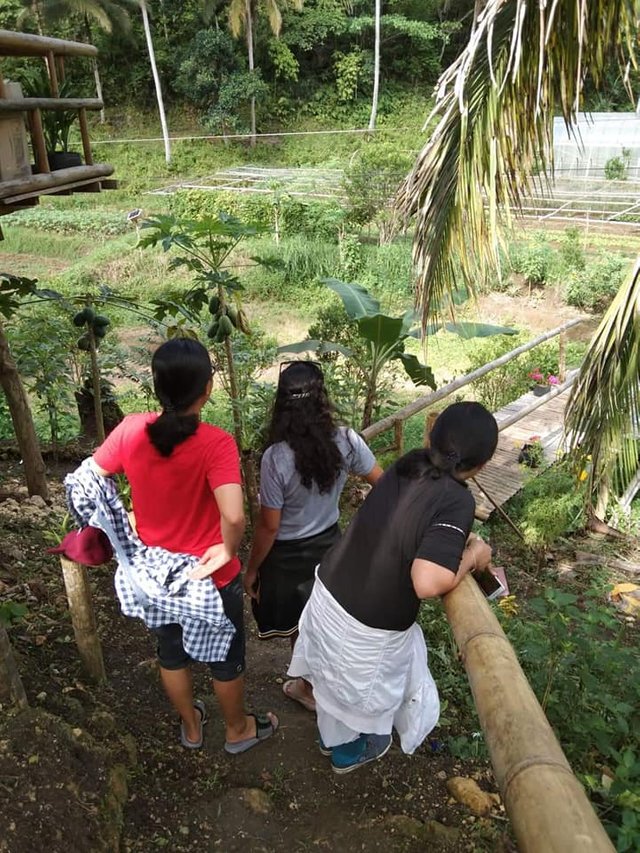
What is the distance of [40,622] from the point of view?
2.66 m

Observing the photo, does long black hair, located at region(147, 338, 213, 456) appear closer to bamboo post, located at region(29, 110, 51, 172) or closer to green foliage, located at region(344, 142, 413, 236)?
bamboo post, located at region(29, 110, 51, 172)

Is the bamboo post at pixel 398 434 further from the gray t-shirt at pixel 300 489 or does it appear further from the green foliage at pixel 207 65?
the green foliage at pixel 207 65

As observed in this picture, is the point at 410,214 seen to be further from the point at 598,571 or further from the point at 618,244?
the point at 618,244

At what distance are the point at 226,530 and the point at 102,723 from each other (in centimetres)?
84

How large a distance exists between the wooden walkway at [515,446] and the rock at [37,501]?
3.51m

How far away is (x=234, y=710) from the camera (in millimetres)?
2170

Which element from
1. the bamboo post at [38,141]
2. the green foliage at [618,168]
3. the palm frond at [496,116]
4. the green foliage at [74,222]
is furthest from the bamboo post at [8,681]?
the green foliage at [74,222]

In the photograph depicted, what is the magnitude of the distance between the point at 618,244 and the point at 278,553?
15.2 meters

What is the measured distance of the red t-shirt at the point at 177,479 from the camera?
180 cm

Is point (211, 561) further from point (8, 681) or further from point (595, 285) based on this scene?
point (595, 285)

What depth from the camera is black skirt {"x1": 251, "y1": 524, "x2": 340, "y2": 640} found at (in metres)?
2.26

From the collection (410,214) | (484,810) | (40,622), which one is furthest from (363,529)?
(410,214)

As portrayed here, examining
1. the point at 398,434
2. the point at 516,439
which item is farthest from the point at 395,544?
the point at 516,439

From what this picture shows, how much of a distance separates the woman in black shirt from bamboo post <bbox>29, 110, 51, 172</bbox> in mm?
2753
